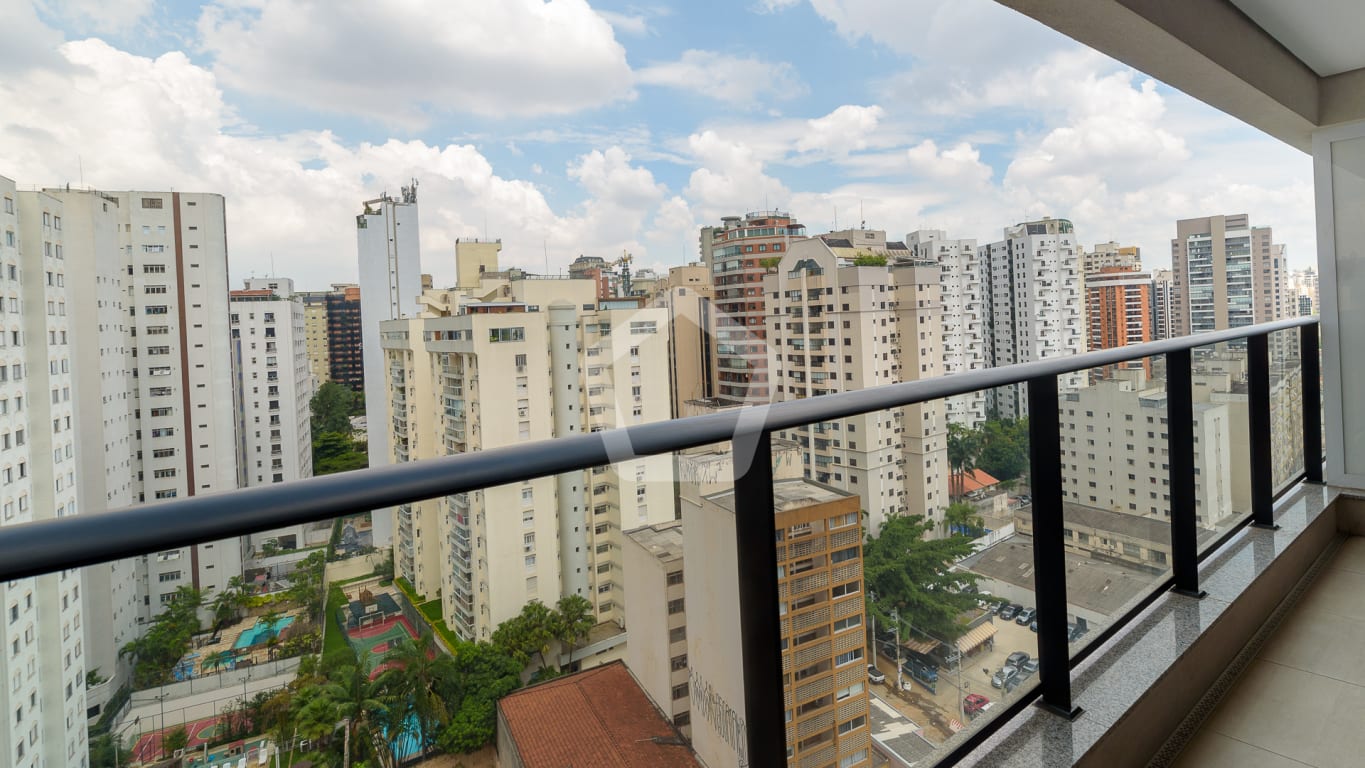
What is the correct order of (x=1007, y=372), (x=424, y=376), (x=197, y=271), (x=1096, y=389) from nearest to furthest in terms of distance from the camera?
(x=1007, y=372), (x=1096, y=389), (x=424, y=376), (x=197, y=271)

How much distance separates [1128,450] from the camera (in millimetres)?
1794

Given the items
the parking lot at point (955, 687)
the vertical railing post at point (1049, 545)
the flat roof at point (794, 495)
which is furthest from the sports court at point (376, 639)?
the vertical railing post at point (1049, 545)

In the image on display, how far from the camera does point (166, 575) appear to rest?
540mm

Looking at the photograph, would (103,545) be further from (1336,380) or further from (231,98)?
(231,98)

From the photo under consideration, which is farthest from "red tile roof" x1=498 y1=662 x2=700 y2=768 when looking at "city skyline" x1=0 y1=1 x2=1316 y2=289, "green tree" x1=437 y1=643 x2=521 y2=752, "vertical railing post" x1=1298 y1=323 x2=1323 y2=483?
"city skyline" x1=0 y1=1 x2=1316 y2=289

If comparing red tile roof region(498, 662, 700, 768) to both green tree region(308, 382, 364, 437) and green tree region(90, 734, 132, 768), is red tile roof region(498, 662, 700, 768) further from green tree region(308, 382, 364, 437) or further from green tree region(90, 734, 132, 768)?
green tree region(308, 382, 364, 437)

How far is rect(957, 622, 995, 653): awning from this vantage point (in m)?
1.21

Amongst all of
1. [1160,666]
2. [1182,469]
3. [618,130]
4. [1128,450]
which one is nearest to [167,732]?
[1160,666]

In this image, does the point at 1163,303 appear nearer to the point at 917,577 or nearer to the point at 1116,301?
the point at 1116,301

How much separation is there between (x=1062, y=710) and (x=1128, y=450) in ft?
2.50

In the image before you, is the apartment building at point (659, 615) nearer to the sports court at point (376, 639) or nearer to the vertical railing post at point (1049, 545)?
the sports court at point (376, 639)

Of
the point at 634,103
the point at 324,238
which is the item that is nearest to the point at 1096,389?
the point at 324,238

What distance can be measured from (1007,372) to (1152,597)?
111 centimetres

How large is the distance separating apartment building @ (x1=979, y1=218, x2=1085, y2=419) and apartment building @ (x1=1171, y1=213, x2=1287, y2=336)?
203 cm
